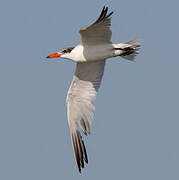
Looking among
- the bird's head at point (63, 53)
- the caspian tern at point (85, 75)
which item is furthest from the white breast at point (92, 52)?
the bird's head at point (63, 53)

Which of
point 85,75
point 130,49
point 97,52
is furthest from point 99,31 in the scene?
point 85,75

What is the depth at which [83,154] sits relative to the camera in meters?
14.6

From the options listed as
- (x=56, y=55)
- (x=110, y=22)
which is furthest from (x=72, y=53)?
(x=110, y=22)

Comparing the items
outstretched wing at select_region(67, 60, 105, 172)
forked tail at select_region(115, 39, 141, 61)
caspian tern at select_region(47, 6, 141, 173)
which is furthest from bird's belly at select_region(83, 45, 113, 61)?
outstretched wing at select_region(67, 60, 105, 172)

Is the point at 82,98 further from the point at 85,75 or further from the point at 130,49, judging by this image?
the point at 130,49

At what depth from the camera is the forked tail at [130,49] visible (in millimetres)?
13549

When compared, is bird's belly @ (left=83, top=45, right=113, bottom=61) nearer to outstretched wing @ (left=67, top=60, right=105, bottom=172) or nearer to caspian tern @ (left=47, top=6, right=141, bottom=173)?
caspian tern @ (left=47, top=6, right=141, bottom=173)

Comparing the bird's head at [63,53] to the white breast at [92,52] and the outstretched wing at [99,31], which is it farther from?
the outstretched wing at [99,31]

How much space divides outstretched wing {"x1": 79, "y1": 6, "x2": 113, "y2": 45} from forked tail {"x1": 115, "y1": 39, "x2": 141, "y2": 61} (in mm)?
460

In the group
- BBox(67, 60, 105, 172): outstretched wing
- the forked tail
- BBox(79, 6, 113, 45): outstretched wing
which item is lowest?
BBox(67, 60, 105, 172): outstretched wing

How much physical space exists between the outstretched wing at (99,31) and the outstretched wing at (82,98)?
58.0 inches

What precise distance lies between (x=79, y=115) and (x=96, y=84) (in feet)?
3.13

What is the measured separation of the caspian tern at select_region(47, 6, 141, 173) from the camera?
13.4m

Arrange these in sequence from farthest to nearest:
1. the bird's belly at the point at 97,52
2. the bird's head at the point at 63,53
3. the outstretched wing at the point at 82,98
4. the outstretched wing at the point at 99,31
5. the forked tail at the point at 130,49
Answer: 1. the outstretched wing at the point at 82,98
2. the bird's head at the point at 63,53
3. the forked tail at the point at 130,49
4. the bird's belly at the point at 97,52
5. the outstretched wing at the point at 99,31
